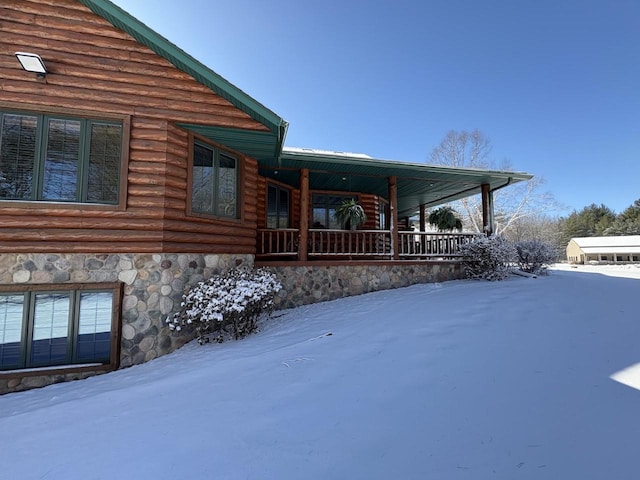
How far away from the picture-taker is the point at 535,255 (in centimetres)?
930

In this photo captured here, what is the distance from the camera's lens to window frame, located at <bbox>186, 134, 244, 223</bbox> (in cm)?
562

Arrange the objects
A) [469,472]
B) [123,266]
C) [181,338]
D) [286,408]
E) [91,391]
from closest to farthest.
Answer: [469,472] → [286,408] → [91,391] → [123,266] → [181,338]

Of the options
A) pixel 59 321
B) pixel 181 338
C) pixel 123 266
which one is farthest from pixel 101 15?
pixel 181 338

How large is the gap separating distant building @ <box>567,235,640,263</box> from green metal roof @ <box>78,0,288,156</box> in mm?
47531

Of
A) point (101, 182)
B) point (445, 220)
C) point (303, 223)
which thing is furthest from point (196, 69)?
point (445, 220)

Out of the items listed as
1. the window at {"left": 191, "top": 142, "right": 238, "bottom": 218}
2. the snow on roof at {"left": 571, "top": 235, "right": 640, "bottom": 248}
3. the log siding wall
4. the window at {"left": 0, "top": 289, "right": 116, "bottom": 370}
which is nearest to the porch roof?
the window at {"left": 191, "top": 142, "right": 238, "bottom": 218}

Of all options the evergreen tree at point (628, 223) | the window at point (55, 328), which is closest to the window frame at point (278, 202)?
the window at point (55, 328)

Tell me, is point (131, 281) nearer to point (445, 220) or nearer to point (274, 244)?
point (274, 244)

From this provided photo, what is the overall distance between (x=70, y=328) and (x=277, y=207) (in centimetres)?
668

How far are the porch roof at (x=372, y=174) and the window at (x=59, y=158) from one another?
3762 millimetres

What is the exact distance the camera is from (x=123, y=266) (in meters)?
5.02

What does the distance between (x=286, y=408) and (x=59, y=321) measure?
13.6 ft

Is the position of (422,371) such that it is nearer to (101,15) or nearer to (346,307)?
(346,307)

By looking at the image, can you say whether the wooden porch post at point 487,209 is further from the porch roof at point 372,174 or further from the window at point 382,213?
the window at point 382,213
